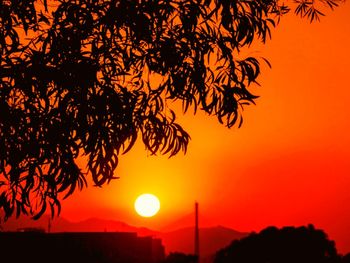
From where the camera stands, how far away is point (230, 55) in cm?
742

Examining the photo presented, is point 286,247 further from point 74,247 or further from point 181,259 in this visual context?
point 74,247

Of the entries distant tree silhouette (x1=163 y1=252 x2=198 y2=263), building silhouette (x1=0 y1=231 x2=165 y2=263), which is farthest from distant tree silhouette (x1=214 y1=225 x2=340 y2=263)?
building silhouette (x1=0 y1=231 x2=165 y2=263)

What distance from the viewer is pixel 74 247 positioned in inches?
1503

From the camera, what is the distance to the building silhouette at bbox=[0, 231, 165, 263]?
35281mm

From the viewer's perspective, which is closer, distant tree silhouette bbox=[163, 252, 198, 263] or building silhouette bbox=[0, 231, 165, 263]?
distant tree silhouette bbox=[163, 252, 198, 263]

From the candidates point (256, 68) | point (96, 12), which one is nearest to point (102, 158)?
point (96, 12)

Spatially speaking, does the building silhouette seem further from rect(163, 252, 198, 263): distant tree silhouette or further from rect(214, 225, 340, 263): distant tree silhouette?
rect(214, 225, 340, 263): distant tree silhouette

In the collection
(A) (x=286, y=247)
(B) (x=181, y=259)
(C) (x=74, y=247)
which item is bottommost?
(C) (x=74, y=247)

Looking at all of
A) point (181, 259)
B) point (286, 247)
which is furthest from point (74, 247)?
point (286, 247)

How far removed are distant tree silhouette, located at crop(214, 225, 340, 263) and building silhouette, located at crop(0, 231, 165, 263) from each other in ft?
54.4

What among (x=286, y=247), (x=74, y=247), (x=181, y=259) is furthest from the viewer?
(x=74, y=247)

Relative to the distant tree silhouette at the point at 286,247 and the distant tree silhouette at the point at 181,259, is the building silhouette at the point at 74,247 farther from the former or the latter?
the distant tree silhouette at the point at 286,247

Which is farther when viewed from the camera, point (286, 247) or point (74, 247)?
point (74, 247)

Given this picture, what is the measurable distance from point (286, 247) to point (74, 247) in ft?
64.3
